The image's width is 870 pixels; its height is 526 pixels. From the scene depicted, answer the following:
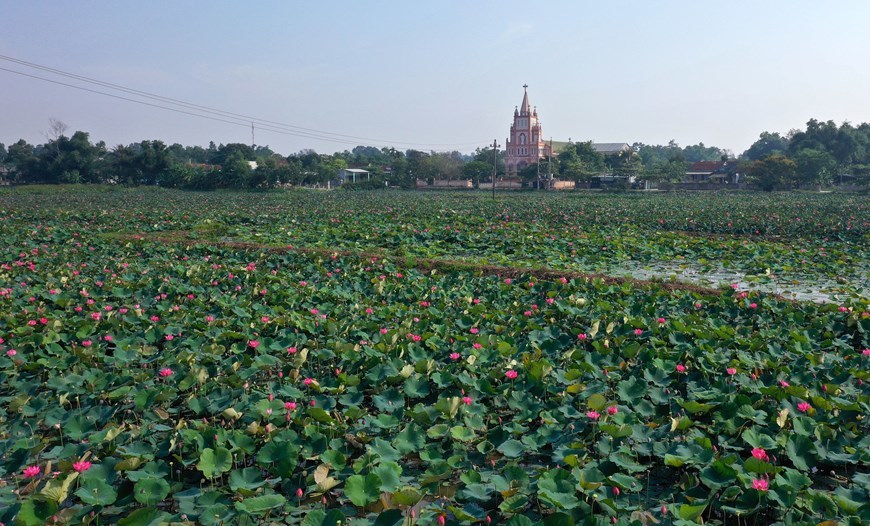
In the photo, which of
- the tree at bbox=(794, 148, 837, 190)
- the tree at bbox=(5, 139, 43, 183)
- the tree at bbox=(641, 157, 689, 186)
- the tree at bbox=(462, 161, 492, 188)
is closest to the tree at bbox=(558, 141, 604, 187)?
the tree at bbox=(641, 157, 689, 186)

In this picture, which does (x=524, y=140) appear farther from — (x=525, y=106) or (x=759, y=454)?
(x=759, y=454)

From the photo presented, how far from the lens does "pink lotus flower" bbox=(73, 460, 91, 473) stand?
2.74 m

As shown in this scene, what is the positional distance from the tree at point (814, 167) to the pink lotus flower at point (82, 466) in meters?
55.8

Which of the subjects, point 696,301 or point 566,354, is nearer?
point 566,354

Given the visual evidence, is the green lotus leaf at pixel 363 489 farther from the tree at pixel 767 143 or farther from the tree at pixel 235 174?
the tree at pixel 767 143

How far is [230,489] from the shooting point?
2.91 metres

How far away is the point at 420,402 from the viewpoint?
13.2 ft

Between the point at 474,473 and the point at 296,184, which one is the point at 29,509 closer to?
the point at 474,473

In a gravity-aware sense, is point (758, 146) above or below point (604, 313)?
above

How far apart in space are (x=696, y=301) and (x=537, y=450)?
377cm

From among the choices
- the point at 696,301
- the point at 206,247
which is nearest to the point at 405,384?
the point at 696,301

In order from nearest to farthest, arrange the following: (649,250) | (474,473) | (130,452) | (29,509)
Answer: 1. (29,509)
2. (474,473)
3. (130,452)
4. (649,250)

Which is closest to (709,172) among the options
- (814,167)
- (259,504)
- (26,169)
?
(814,167)

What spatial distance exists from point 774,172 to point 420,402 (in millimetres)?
52536
